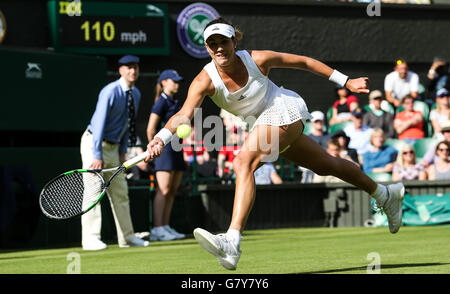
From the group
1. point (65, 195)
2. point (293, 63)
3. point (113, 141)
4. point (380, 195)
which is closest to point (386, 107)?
point (113, 141)

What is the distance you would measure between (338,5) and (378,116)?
3.50 metres

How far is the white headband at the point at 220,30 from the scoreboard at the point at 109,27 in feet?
28.8

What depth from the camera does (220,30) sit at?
20.0 ft

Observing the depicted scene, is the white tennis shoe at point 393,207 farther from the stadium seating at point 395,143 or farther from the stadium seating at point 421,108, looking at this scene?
the stadium seating at point 421,108

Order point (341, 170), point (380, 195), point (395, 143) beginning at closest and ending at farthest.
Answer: point (341, 170), point (380, 195), point (395, 143)

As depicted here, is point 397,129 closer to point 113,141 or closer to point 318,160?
point 113,141

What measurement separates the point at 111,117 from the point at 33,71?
1.52 m

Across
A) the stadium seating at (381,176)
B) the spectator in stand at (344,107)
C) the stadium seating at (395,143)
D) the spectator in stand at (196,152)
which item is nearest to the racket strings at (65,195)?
the spectator in stand at (196,152)

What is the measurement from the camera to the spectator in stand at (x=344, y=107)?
14383 millimetres

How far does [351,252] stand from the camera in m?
8.08

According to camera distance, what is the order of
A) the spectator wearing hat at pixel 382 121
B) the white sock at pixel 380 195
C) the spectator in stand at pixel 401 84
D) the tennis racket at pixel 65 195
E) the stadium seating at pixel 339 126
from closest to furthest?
1. the tennis racket at pixel 65 195
2. the white sock at pixel 380 195
3. the stadium seating at pixel 339 126
4. the spectator wearing hat at pixel 382 121
5. the spectator in stand at pixel 401 84

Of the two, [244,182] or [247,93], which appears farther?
[247,93]
